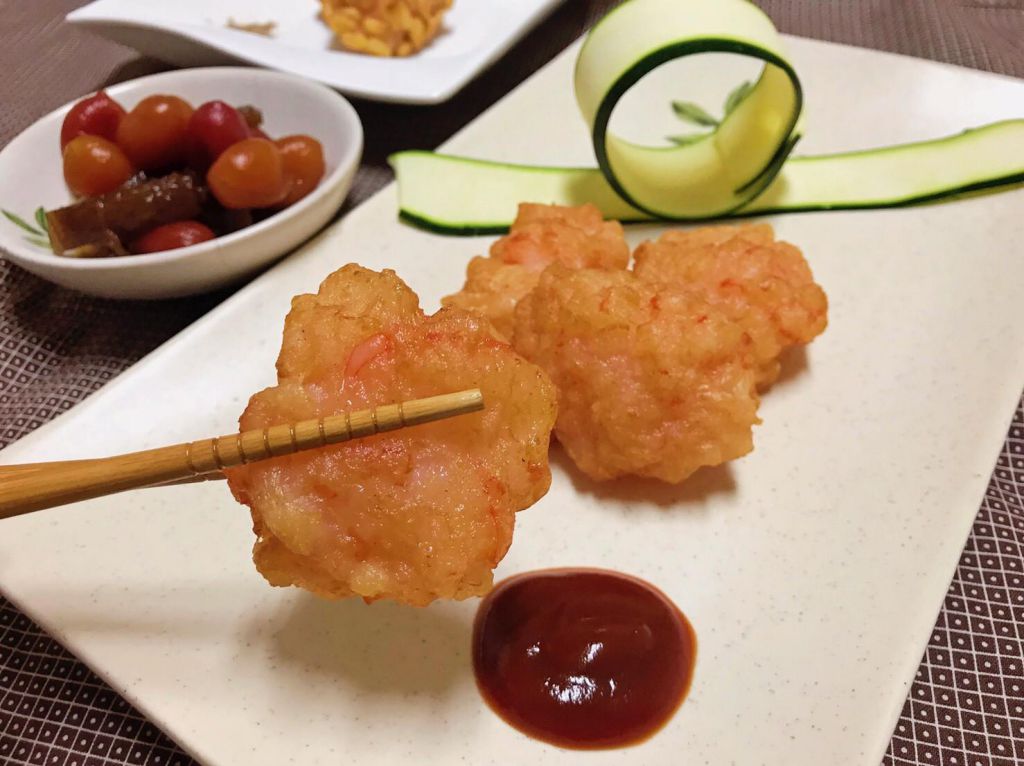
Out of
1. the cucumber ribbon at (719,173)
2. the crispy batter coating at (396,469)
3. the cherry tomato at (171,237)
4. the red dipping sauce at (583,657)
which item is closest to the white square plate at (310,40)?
the cucumber ribbon at (719,173)

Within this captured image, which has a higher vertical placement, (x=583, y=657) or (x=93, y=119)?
(x=93, y=119)

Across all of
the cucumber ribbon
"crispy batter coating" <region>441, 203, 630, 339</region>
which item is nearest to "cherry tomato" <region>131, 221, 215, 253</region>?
the cucumber ribbon

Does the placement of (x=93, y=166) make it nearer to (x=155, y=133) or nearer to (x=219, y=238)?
(x=155, y=133)

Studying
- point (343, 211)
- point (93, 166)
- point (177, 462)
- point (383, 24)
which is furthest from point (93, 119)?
point (177, 462)

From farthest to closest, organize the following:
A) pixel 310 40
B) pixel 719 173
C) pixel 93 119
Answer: pixel 310 40 < pixel 719 173 < pixel 93 119

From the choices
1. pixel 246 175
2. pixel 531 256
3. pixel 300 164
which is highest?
pixel 246 175

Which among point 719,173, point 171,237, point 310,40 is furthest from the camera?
point 310,40
